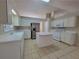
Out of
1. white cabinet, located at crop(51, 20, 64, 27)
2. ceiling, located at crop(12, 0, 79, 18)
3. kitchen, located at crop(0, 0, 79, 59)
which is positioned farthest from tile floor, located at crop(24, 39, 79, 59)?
white cabinet, located at crop(51, 20, 64, 27)

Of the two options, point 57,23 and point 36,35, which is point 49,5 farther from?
point 57,23

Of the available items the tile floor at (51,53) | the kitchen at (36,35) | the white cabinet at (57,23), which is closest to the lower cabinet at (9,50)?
the kitchen at (36,35)

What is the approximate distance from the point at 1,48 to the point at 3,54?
0.13 meters

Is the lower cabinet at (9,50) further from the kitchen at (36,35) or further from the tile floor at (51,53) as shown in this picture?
the tile floor at (51,53)

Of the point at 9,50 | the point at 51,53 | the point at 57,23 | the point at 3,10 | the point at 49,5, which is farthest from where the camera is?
the point at 57,23

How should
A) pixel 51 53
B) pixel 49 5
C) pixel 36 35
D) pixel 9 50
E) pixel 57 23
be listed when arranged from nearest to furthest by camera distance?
pixel 9 50
pixel 51 53
pixel 49 5
pixel 36 35
pixel 57 23

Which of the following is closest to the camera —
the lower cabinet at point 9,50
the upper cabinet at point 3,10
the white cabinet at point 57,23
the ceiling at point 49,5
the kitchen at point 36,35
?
the lower cabinet at point 9,50

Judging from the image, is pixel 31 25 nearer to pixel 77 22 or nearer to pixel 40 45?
pixel 40 45

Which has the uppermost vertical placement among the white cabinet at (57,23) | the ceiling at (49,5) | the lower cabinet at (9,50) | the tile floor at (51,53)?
the ceiling at (49,5)

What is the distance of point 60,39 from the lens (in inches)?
244

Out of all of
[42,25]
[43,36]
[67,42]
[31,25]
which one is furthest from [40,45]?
[42,25]

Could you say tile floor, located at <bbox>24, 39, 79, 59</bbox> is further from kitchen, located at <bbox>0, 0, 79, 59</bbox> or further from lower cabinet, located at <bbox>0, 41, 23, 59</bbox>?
lower cabinet, located at <bbox>0, 41, 23, 59</bbox>

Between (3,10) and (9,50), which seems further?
(3,10)

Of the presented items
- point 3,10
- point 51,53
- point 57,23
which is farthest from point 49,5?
point 57,23
